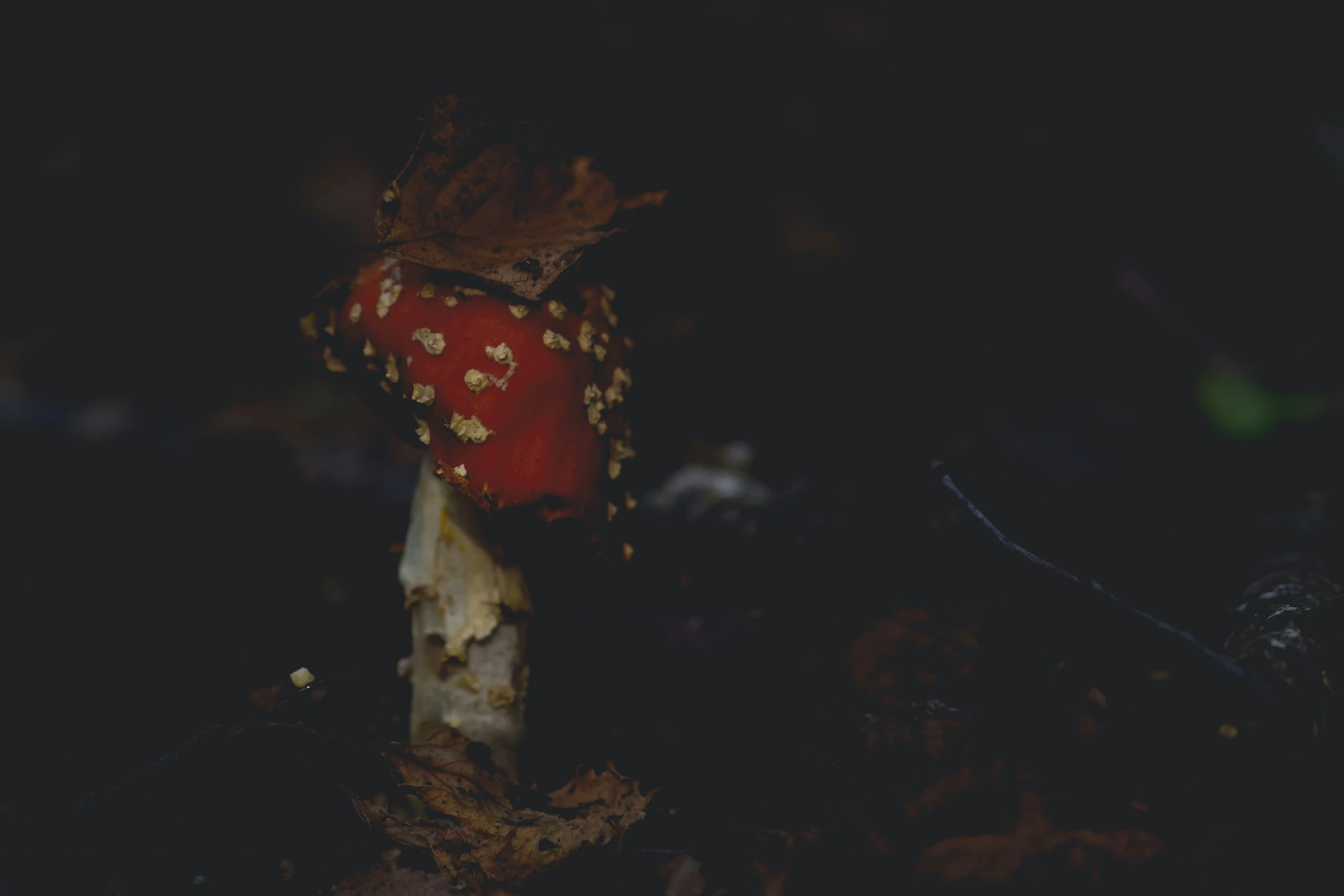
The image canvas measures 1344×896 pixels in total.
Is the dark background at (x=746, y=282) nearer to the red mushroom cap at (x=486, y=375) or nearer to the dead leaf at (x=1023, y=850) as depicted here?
the red mushroom cap at (x=486, y=375)

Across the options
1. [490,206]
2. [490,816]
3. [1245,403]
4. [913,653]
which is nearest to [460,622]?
[490,816]

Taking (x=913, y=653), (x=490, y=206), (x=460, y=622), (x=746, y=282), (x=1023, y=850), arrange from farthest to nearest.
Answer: (x=746, y=282)
(x=913, y=653)
(x=460, y=622)
(x=490, y=206)
(x=1023, y=850)

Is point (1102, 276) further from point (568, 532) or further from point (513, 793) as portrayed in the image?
point (513, 793)

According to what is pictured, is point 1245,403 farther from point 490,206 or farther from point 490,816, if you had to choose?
point 490,816

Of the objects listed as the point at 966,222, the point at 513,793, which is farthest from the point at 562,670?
the point at 966,222

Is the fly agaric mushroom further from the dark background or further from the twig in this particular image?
the twig

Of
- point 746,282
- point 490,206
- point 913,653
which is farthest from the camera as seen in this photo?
point 746,282

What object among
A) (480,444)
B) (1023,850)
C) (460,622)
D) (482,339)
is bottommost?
(1023,850)

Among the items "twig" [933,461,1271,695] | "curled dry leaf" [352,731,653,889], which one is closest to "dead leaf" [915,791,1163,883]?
"twig" [933,461,1271,695]
